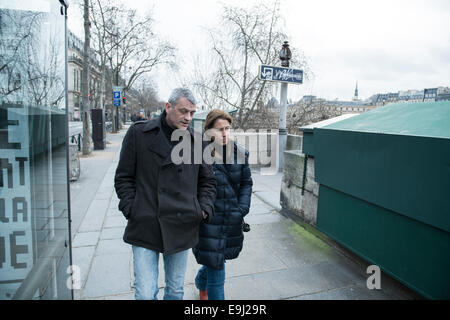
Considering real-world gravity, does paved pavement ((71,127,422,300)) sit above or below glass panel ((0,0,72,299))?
below

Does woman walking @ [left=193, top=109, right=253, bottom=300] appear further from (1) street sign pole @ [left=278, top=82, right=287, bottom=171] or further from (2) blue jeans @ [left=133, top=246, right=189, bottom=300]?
(1) street sign pole @ [left=278, top=82, right=287, bottom=171]

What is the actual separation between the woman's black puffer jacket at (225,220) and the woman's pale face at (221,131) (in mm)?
104

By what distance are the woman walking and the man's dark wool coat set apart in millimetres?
292

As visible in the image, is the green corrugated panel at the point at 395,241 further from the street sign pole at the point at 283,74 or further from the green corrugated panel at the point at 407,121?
the street sign pole at the point at 283,74

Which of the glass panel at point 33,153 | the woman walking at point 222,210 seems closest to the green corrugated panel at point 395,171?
the woman walking at point 222,210

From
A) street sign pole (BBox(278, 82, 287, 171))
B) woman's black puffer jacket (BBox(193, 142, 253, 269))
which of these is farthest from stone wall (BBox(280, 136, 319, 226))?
street sign pole (BBox(278, 82, 287, 171))

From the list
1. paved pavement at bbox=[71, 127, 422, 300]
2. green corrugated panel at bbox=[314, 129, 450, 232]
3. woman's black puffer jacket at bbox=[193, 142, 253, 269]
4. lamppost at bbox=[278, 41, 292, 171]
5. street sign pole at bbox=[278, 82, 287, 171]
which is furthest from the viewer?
street sign pole at bbox=[278, 82, 287, 171]

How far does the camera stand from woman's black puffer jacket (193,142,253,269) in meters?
2.24

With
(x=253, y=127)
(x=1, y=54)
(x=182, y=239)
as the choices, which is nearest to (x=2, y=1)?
(x=1, y=54)

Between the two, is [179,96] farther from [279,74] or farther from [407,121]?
[279,74]

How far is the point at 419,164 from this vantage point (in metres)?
2.27

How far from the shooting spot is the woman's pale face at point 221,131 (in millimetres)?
2334
